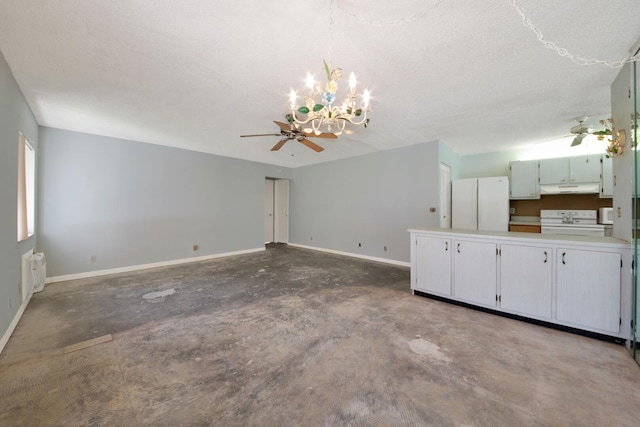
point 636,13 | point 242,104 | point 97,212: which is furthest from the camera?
point 97,212

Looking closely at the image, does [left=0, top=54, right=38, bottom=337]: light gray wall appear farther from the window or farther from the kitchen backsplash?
the kitchen backsplash

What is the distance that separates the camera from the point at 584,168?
4.55 m

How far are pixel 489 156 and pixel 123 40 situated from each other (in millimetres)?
6855

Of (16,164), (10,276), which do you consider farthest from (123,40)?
(10,276)

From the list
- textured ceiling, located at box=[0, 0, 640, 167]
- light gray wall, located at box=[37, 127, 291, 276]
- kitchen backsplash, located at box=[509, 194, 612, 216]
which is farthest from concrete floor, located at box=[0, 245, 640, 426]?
kitchen backsplash, located at box=[509, 194, 612, 216]

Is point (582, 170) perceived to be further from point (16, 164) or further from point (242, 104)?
point (16, 164)

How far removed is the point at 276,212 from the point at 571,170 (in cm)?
746

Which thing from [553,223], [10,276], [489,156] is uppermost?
[489,156]

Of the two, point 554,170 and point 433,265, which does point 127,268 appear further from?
point 554,170

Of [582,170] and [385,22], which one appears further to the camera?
[582,170]

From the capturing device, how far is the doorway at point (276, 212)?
805 cm

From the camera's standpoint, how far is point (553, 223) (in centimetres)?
483

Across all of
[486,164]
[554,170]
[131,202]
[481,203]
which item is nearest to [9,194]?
[131,202]

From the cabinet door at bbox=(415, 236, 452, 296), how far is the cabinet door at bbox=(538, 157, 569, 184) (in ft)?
11.9
